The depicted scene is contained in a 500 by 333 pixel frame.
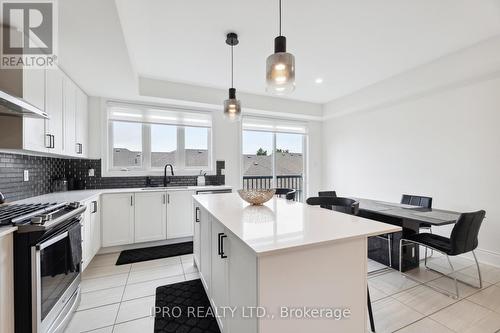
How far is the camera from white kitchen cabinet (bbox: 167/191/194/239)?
3.56 meters

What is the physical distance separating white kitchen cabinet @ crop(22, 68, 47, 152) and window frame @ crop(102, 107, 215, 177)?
64.8 inches

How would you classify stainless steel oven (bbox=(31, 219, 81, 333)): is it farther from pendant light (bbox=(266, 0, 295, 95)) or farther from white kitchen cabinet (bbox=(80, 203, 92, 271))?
pendant light (bbox=(266, 0, 295, 95))

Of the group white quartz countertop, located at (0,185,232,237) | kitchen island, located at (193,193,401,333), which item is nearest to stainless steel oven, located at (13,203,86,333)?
white quartz countertop, located at (0,185,232,237)

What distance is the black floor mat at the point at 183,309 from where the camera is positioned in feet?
5.86

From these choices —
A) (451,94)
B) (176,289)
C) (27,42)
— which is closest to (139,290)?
(176,289)

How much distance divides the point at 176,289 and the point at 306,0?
10.2ft

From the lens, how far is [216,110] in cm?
453

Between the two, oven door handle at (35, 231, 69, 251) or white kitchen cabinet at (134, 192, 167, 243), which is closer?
oven door handle at (35, 231, 69, 251)

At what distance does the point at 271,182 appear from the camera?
5.34 metres

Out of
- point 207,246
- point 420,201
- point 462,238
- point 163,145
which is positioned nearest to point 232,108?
point 207,246

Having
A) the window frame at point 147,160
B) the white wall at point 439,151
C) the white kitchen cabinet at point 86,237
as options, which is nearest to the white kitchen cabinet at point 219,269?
the white kitchen cabinet at point 86,237

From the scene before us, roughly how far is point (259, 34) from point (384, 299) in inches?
120

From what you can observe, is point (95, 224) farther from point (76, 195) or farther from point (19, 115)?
point (19, 115)

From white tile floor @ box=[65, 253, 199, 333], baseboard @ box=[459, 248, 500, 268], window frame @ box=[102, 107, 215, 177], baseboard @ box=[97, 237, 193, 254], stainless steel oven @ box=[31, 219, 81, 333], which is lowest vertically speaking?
white tile floor @ box=[65, 253, 199, 333]
